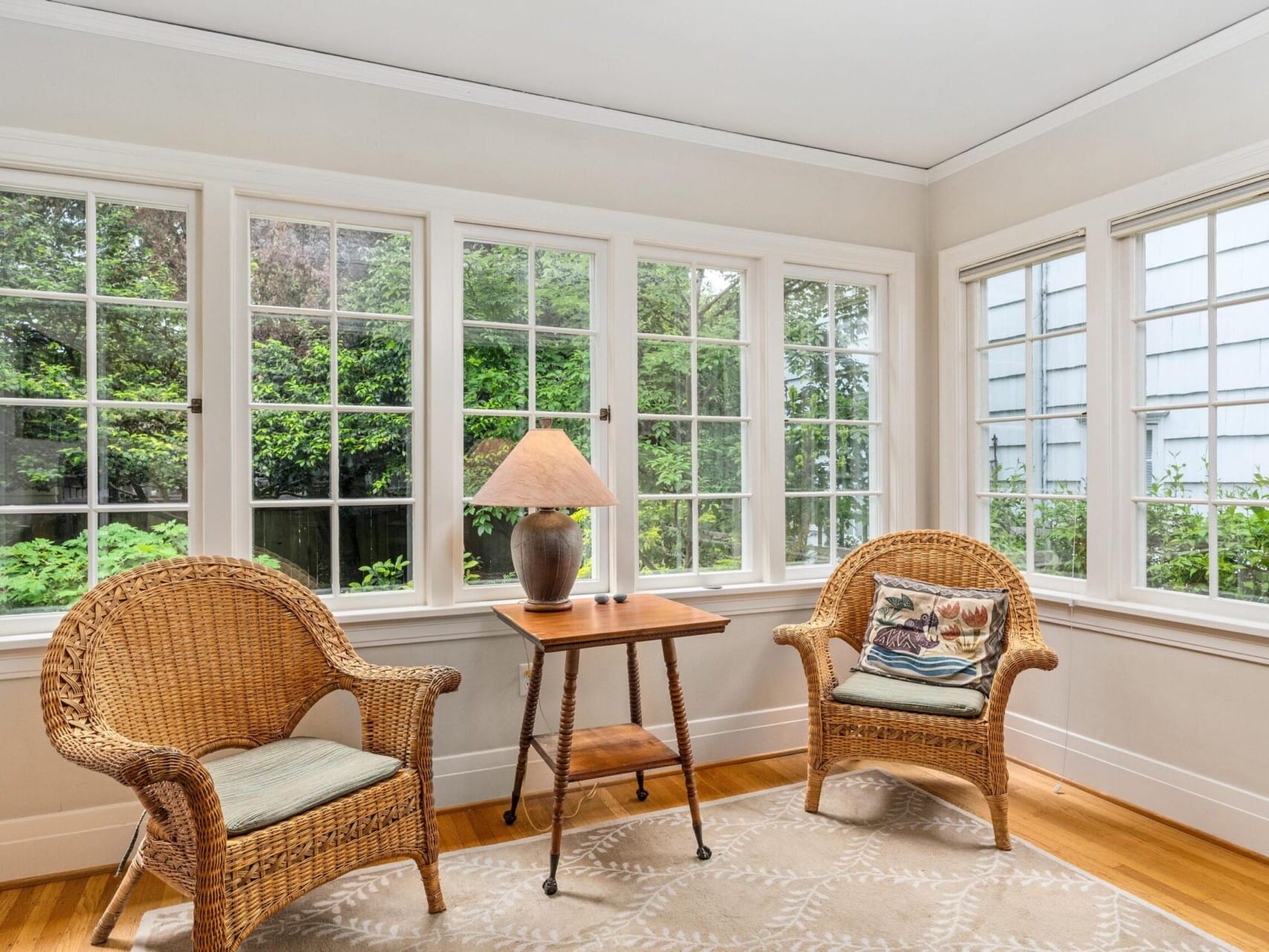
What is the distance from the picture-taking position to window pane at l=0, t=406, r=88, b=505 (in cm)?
240

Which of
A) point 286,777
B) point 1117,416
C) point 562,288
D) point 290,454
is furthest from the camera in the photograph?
point 562,288

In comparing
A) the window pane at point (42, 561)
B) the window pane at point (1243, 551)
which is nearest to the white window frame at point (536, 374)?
the window pane at point (42, 561)

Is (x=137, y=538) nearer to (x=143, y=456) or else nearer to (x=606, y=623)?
(x=143, y=456)

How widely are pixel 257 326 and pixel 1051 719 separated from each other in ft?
10.9

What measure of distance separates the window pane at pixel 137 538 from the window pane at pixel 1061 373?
3304mm

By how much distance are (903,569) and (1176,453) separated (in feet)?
3.40

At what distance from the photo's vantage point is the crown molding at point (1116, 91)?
2.52 meters

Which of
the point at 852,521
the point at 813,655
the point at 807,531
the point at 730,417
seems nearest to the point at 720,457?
the point at 730,417

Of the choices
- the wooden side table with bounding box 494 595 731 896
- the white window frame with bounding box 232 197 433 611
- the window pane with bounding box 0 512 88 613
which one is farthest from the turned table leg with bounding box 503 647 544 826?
the window pane with bounding box 0 512 88 613

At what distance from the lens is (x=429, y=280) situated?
2.84m

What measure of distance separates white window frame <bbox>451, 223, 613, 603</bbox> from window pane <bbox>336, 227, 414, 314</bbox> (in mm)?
184

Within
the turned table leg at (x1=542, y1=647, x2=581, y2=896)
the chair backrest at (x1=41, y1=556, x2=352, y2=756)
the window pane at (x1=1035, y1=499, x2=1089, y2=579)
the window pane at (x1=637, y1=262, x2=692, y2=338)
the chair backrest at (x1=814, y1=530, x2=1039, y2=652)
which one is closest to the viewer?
the chair backrest at (x1=41, y1=556, x2=352, y2=756)

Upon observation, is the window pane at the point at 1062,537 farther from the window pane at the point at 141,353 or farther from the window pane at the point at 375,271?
the window pane at the point at 141,353

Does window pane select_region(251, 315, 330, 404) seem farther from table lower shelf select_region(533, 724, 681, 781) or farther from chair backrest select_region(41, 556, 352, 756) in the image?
table lower shelf select_region(533, 724, 681, 781)
